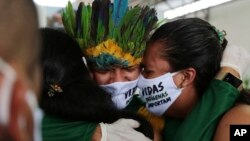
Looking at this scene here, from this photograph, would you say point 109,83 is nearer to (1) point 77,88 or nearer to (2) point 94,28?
(2) point 94,28

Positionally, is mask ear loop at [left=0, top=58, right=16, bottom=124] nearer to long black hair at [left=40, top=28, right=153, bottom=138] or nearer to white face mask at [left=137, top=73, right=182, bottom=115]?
long black hair at [left=40, top=28, right=153, bottom=138]

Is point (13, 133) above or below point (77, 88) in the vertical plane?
above

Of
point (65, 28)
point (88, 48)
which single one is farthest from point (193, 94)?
point (65, 28)

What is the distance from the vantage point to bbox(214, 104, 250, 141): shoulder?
1263 millimetres

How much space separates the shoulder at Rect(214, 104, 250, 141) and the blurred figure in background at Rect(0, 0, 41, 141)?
0.99m

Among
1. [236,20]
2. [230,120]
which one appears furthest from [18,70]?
[236,20]

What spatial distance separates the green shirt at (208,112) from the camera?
4.29 feet

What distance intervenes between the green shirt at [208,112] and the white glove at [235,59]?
0.12 meters

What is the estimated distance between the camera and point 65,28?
146cm

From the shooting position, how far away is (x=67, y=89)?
46.1 inches

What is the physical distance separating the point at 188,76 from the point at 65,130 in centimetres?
61

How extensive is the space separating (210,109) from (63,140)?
1.83 ft

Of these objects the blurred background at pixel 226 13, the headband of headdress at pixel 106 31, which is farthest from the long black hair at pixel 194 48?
the blurred background at pixel 226 13

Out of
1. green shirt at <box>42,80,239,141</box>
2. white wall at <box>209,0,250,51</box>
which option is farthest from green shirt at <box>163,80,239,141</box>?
white wall at <box>209,0,250,51</box>
